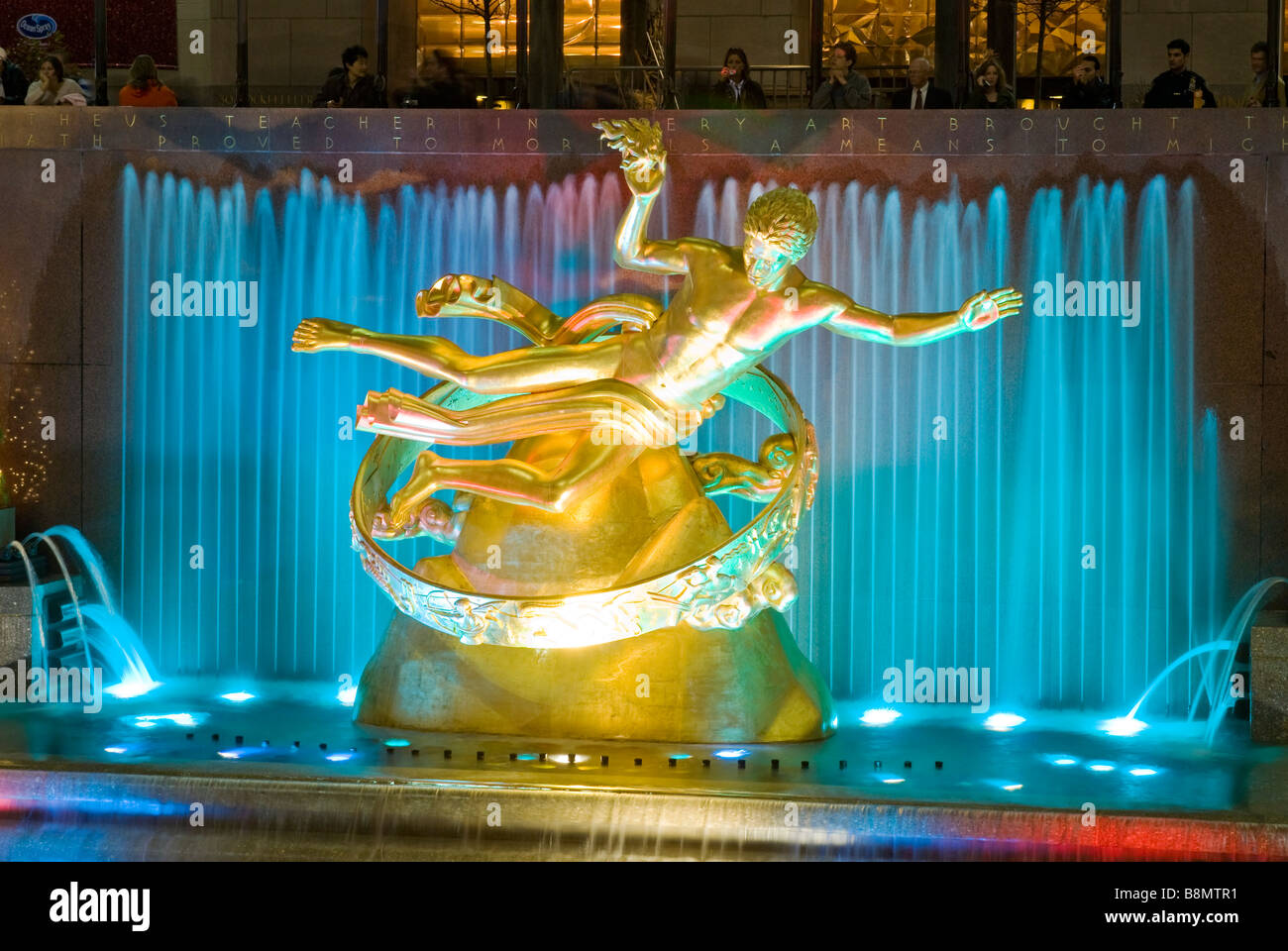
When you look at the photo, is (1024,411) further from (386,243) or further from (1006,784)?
(386,243)

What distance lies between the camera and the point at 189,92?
1633 cm

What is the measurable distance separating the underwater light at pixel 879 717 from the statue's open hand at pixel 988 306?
2956 millimetres

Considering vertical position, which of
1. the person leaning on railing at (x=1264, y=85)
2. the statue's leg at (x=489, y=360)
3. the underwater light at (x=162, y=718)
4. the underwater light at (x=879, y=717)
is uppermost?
the person leaning on railing at (x=1264, y=85)

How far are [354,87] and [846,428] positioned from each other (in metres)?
4.63

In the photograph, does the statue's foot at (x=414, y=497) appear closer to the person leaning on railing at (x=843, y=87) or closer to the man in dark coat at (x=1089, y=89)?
the person leaning on railing at (x=843, y=87)

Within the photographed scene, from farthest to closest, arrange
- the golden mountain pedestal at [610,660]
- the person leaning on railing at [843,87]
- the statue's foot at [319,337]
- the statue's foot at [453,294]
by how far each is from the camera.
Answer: the person leaning on railing at [843,87]
the golden mountain pedestal at [610,660]
the statue's foot at [453,294]
the statue's foot at [319,337]

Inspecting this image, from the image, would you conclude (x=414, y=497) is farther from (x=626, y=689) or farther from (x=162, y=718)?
(x=162, y=718)

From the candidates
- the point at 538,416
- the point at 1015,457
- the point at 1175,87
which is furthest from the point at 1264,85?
the point at 538,416

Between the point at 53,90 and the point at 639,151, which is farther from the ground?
the point at 53,90

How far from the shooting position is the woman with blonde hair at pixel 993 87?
12.1 m

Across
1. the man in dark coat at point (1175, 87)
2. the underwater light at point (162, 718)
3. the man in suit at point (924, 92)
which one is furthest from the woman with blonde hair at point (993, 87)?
the underwater light at point (162, 718)

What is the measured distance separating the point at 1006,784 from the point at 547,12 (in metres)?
7.81

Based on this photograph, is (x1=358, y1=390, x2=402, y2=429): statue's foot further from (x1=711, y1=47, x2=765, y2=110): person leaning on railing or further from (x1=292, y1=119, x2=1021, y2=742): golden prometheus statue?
(x1=711, y1=47, x2=765, y2=110): person leaning on railing

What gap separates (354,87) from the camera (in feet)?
41.7
